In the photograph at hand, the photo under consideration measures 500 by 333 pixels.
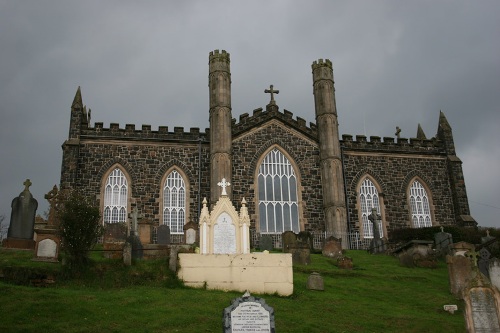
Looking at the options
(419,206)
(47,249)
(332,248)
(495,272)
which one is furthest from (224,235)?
(419,206)

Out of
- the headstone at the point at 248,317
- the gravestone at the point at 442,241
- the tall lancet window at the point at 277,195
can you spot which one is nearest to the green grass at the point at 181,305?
the headstone at the point at 248,317

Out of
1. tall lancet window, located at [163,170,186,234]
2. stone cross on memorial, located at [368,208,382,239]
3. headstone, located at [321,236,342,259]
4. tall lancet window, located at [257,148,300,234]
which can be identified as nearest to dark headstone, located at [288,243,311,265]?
headstone, located at [321,236,342,259]

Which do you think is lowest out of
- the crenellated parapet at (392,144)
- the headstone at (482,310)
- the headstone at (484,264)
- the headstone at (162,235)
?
the headstone at (482,310)

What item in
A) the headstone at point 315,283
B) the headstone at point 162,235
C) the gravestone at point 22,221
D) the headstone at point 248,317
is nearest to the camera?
the headstone at point 248,317

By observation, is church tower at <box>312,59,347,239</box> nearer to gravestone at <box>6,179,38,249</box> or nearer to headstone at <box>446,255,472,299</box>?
headstone at <box>446,255,472,299</box>

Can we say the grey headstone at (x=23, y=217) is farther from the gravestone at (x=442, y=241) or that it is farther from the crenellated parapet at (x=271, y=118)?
the gravestone at (x=442, y=241)

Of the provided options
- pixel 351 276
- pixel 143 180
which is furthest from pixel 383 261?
pixel 143 180

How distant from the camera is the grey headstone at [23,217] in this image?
65.8ft

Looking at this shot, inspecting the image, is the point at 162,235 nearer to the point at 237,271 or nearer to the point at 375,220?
the point at 237,271

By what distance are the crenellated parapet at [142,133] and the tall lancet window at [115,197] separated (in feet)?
6.57

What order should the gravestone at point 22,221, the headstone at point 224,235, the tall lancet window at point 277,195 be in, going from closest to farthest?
the headstone at point 224,235 < the gravestone at point 22,221 < the tall lancet window at point 277,195

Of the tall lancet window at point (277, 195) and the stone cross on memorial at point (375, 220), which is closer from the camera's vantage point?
the stone cross on memorial at point (375, 220)

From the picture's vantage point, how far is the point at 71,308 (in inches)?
541

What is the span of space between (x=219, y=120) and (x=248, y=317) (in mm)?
20357
